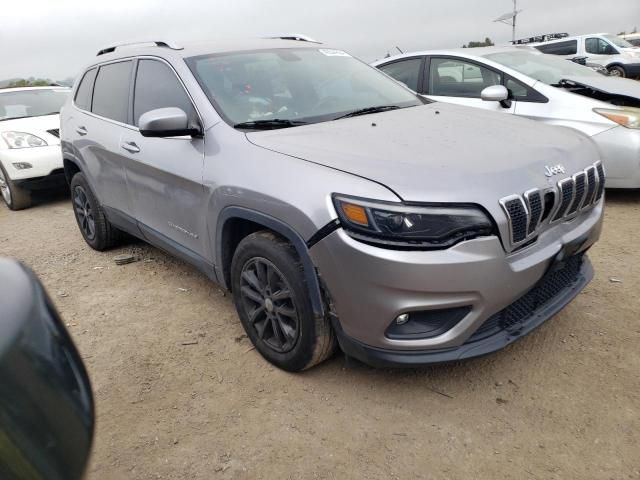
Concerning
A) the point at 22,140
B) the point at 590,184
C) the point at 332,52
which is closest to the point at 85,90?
Result: the point at 332,52

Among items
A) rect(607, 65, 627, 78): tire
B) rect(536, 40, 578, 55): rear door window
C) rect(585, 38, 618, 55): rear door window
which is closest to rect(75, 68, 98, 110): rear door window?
rect(536, 40, 578, 55): rear door window

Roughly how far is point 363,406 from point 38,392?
172 cm

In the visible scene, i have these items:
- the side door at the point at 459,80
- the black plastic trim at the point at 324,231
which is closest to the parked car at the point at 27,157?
the side door at the point at 459,80

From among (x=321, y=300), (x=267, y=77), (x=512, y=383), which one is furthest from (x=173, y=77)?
(x=512, y=383)

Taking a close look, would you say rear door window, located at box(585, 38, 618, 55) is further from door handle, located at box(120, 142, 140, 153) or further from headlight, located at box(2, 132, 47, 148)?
door handle, located at box(120, 142, 140, 153)

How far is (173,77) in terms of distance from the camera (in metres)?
3.28

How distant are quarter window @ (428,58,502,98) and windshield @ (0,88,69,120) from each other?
545cm

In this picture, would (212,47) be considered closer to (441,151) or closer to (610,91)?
(441,151)

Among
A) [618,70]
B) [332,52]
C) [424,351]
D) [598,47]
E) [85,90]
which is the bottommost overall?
[618,70]

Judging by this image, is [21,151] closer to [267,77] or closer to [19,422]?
[267,77]

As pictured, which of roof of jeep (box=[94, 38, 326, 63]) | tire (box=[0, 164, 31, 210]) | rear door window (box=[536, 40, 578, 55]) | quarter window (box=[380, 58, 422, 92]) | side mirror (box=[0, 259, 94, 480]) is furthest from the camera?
rear door window (box=[536, 40, 578, 55])

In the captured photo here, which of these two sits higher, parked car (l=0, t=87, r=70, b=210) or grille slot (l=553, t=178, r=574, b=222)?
grille slot (l=553, t=178, r=574, b=222)

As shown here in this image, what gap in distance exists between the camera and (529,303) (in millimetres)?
2488

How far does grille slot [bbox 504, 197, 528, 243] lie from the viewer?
85.4 inches
